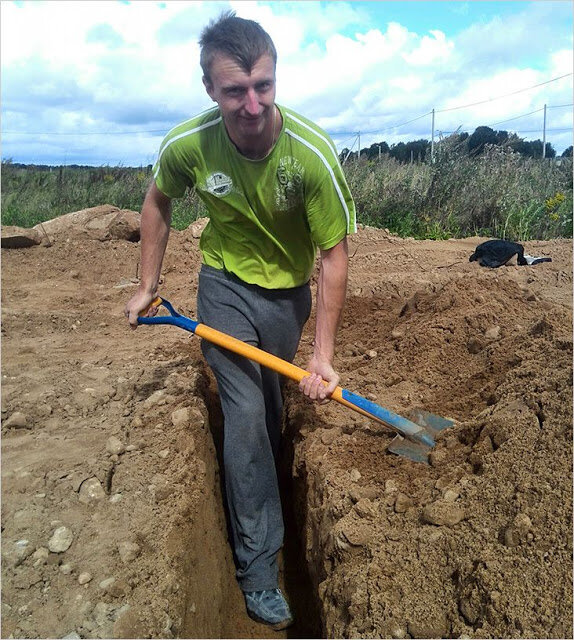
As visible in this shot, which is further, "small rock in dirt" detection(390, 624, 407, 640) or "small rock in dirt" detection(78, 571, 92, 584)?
"small rock in dirt" detection(78, 571, 92, 584)

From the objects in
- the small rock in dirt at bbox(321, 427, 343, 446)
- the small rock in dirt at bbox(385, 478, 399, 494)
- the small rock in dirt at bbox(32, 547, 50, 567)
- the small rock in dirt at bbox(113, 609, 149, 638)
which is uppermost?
the small rock in dirt at bbox(385, 478, 399, 494)

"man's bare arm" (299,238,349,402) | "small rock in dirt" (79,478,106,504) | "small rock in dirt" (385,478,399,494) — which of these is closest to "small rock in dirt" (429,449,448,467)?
"small rock in dirt" (385,478,399,494)

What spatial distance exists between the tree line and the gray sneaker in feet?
27.9

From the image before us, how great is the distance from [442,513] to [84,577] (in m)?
1.45

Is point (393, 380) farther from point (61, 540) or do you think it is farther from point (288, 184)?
point (61, 540)

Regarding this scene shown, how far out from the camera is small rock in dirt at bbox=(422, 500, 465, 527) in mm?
2189

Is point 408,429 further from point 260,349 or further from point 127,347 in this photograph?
point 127,347

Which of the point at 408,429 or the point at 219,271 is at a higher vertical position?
the point at 219,271

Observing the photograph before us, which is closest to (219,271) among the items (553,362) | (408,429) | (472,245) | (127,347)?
(408,429)

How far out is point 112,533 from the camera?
8.77ft

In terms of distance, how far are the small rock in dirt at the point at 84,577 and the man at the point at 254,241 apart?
0.77 metres

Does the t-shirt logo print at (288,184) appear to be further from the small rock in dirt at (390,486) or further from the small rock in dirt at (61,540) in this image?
the small rock in dirt at (61,540)

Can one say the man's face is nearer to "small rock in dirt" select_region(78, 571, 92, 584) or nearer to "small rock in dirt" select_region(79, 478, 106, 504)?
"small rock in dirt" select_region(79, 478, 106, 504)

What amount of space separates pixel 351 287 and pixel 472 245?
309 cm
